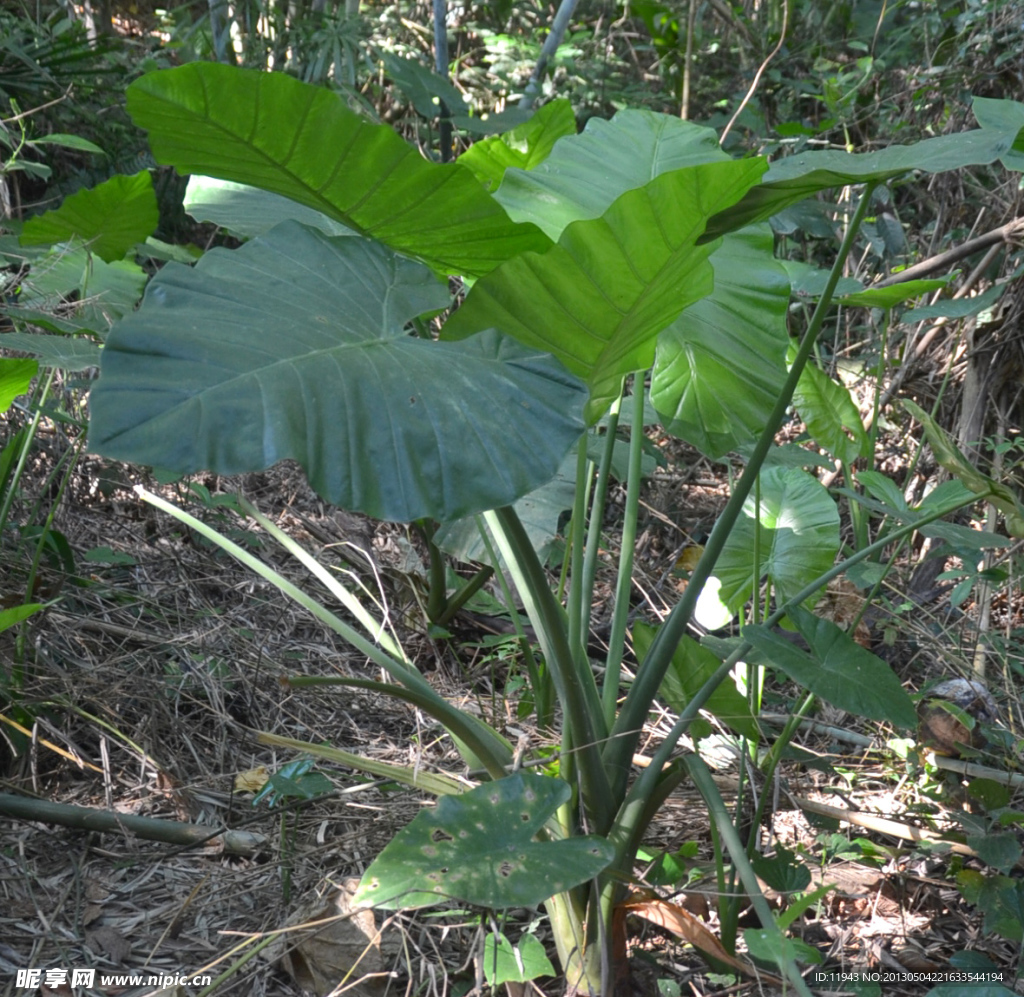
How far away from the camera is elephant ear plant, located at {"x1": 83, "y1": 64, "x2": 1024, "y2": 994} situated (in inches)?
26.3

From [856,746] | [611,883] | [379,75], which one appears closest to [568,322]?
[611,883]

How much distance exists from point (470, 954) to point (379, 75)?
3716mm

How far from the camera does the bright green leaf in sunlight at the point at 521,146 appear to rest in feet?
5.15

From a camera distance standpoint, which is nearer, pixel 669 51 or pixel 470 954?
pixel 470 954

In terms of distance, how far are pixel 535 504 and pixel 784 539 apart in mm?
473

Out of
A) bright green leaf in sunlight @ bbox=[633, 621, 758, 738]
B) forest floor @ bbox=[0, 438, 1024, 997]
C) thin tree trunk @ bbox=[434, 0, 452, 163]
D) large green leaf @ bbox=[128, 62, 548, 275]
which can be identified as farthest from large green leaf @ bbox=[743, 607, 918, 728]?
thin tree trunk @ bbox=[434, 0, 452, 163]

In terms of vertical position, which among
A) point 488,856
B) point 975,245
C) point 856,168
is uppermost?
point 856,168

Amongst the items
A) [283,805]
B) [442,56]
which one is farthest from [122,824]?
[442,56]

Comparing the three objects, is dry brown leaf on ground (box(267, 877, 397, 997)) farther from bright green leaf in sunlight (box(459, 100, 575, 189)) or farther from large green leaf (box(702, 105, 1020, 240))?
bright green leaf in sunlight (box(459, 100, 575, 189))

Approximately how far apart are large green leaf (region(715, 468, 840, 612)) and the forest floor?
11.5 inches

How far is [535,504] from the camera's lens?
67.3 inches

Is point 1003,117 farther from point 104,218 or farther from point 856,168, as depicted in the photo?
point 104,218

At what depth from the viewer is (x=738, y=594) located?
1.54 metres

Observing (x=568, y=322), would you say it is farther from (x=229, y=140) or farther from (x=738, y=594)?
(x=738, y=594)
